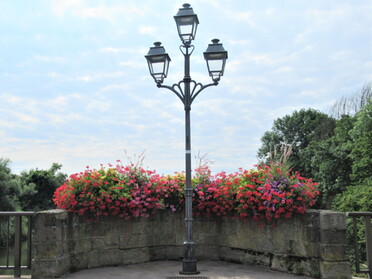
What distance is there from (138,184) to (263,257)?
2.52m

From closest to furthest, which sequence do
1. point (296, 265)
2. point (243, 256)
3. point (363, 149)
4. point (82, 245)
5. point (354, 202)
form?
point (296, 265) → point (82, 245) → point (243, 256) → point (354, 202) → point (363, 149)

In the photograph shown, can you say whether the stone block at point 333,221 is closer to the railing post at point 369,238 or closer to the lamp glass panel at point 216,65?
the railing post at point 369,238

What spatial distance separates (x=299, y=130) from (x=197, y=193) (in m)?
26.9

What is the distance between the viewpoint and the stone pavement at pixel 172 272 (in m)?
5.72

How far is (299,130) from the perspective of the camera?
32.2 meters

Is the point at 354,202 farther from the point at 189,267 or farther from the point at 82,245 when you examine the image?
the point at 82,245

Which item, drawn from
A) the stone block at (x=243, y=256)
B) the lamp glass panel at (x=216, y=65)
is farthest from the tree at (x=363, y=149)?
the lamp glass panel at (x=216, y=65)

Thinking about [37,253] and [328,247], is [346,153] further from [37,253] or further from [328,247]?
[37,253]

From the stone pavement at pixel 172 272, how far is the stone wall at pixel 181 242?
0.16m

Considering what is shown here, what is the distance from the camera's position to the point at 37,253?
5699 mm

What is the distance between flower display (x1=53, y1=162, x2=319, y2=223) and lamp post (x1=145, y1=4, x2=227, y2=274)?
0.88 meters

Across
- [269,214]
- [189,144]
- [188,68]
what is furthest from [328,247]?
[188,68]

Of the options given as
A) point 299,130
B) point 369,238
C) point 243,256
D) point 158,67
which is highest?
point 299,130

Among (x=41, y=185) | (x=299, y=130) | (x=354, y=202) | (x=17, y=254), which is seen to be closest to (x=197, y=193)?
(x=17, y=254)
